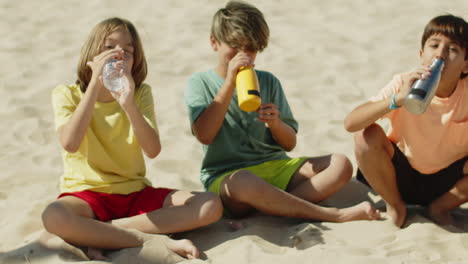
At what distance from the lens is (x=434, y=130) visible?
10.6ft

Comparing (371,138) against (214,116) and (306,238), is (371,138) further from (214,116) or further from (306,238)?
(214,116)

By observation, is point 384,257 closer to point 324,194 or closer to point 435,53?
point 324,194

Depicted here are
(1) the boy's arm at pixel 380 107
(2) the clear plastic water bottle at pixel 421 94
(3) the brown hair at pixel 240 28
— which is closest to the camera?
(2) the clear plastic water bottle at pixel 421 94

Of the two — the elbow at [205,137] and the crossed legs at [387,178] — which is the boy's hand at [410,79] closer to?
the crossed legs at [387,178]

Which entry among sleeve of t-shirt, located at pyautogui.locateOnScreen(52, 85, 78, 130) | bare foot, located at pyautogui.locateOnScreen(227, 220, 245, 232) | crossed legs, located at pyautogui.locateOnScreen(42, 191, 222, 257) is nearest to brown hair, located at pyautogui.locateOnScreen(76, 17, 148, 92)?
sleeve of t-shirt, located at pyautogui.locateOnScreen(52, 85, 78, 130)

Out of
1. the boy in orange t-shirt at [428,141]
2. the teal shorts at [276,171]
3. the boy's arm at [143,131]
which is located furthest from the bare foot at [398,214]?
the boy's arm at [143,131]

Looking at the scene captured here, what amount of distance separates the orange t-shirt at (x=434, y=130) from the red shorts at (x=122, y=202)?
3.49 feet

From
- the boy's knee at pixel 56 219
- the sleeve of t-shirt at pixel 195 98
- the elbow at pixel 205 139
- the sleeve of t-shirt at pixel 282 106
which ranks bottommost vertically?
the boy's knee at pixel 56 219

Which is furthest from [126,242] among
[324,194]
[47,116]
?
[47,116]

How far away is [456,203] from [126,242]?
57.6 inches

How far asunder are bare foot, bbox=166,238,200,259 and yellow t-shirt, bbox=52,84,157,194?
1.23 ft

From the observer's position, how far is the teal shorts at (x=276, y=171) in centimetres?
343

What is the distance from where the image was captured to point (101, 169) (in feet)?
10.5

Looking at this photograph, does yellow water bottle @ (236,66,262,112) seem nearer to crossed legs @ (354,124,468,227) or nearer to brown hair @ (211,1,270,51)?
brown hair @ (211,1,270,51)
